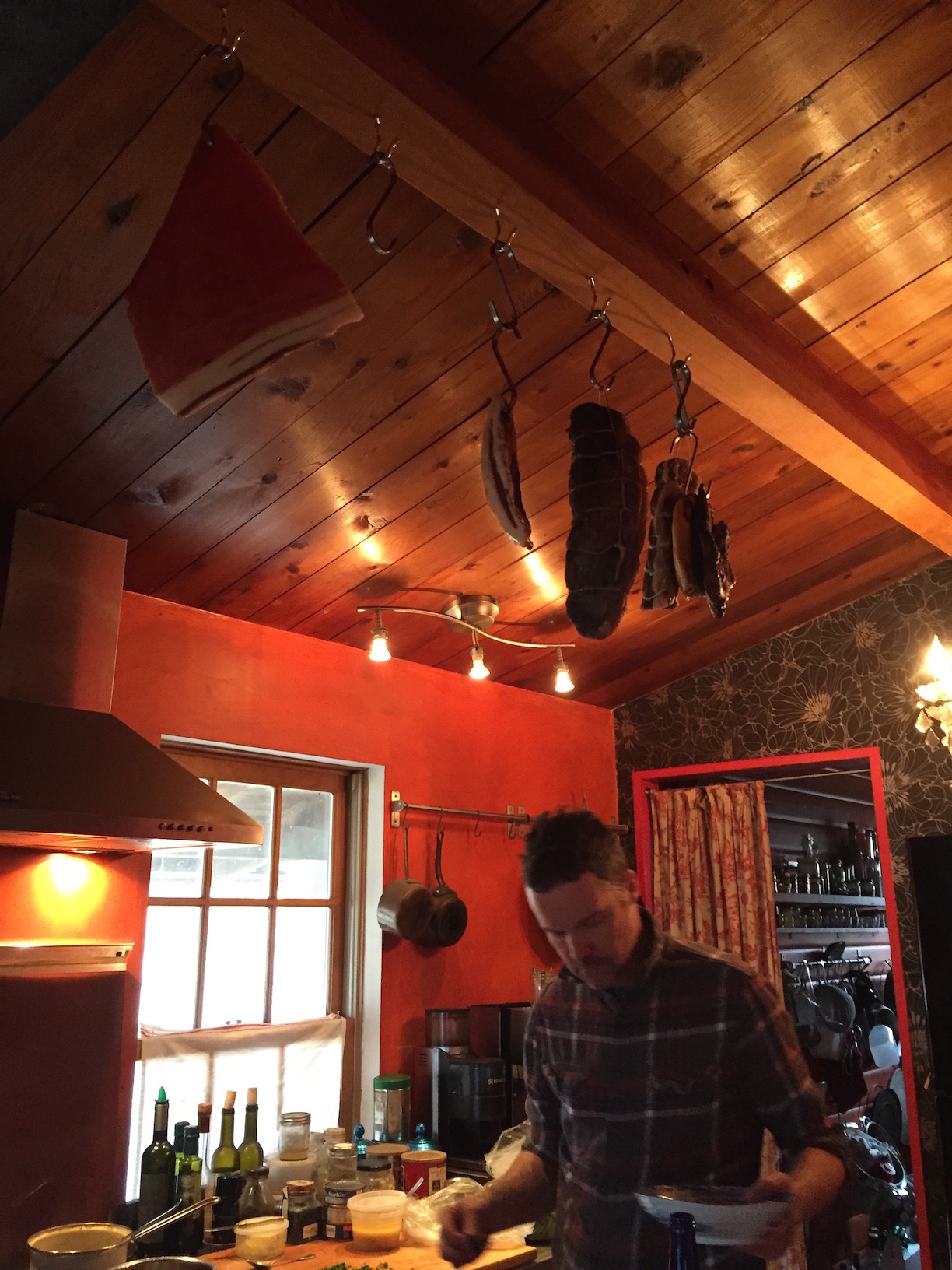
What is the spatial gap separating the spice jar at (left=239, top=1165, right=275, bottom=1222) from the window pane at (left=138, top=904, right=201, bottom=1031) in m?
0.53

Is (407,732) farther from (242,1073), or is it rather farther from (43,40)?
(43,40)

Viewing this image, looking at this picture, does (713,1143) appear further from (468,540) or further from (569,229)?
(468,540)

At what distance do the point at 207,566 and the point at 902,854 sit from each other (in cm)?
299

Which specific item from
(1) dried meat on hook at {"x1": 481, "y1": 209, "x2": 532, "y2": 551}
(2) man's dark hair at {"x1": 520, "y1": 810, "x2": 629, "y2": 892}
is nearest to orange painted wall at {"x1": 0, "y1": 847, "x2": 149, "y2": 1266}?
(2) man's dark hair at {"x1": 520, "y1": 810, "x2": 629, "y2": 892}

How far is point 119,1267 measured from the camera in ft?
7.30

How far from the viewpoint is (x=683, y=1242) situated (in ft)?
3.82

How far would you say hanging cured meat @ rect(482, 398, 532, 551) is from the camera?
5.50ft

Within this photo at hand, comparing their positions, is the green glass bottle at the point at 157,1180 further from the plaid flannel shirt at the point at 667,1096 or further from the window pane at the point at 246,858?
the plaid flannel shirt at the point at 667,1096

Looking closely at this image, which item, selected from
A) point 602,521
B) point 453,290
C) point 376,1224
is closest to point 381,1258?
point 376,1224

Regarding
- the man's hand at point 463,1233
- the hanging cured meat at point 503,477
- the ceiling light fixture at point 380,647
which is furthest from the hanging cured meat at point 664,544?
the ceiling light fixture at point 380,647

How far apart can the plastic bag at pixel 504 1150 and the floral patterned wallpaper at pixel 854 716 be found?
5.56ft

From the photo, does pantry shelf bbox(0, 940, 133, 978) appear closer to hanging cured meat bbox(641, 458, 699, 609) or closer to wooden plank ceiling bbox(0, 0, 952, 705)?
wooden plank ceiling bbox(0, 0, 952, 705)

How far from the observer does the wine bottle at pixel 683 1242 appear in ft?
3.79

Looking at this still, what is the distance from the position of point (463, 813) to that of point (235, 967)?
1084 millimetres
